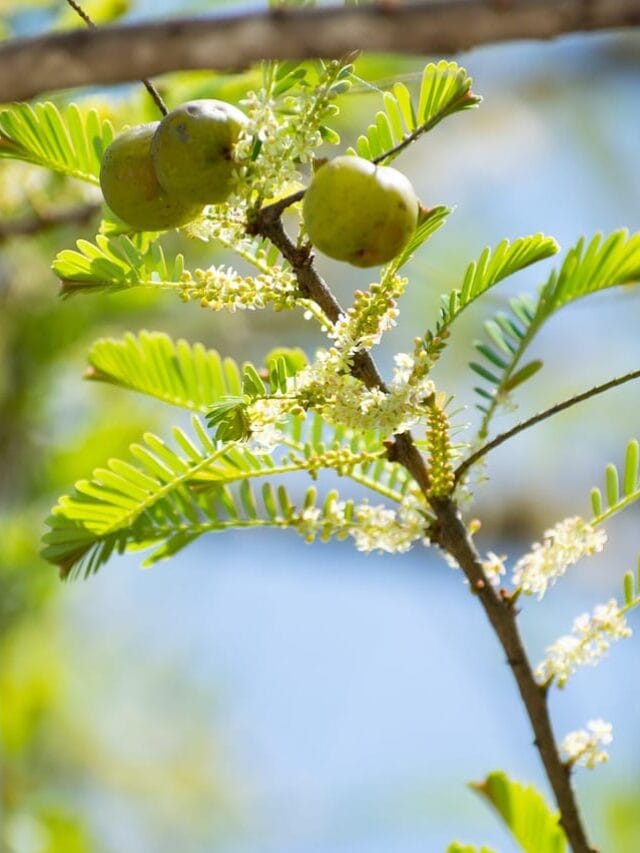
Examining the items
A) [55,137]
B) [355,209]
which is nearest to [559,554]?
[355,209]

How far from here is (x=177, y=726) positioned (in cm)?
396

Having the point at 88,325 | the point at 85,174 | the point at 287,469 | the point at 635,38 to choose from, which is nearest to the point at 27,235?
the point at 88,325

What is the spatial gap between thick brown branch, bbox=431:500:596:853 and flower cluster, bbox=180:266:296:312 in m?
0.22

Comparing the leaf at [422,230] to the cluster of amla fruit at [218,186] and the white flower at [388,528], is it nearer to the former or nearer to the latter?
the cluster of amla fruit at [218,186]

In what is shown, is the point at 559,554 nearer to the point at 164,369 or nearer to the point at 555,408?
the point at 555,408

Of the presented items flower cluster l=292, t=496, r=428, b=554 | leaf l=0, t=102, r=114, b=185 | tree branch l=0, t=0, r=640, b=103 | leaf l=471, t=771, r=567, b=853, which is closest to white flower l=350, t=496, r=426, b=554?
flower cluster l=292, t=496, r=428, b=554

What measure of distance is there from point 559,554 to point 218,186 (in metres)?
0.43

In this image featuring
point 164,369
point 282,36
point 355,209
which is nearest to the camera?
point 282,36

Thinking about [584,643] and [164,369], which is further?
[164,369]

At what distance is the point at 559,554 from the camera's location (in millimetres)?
1021

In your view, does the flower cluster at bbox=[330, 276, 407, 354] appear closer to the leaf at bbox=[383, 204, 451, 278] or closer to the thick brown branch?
the leaf at bbox=[383, 204, 451, 278]

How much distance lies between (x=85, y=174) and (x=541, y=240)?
0.44m

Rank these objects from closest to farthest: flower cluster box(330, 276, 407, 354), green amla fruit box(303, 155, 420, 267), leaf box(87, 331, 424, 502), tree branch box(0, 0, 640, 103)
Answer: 1. tree branch box(0, 0, 640, 103)
2. green amla fruit box(303, 155, 420, 267)
3. flower cluster box(330, 276, 407, 354)
4. leaf box(87, 331, 424, 502)

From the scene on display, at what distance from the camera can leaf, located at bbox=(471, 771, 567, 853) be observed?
1.08 metres
